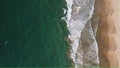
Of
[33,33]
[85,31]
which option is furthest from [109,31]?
[33,33]

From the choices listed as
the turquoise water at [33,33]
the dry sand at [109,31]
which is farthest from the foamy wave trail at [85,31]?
the turquoise water at [33,33]

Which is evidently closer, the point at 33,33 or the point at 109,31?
the point at 33,33

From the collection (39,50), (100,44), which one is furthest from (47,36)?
(100,44)

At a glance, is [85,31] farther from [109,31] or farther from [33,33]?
[33,33]

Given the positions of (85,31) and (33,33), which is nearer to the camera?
(33,33)

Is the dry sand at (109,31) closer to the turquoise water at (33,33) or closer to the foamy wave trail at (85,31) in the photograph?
the foamy wave trail at (85,31)

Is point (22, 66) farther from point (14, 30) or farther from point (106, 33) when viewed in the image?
point (106, 33)
